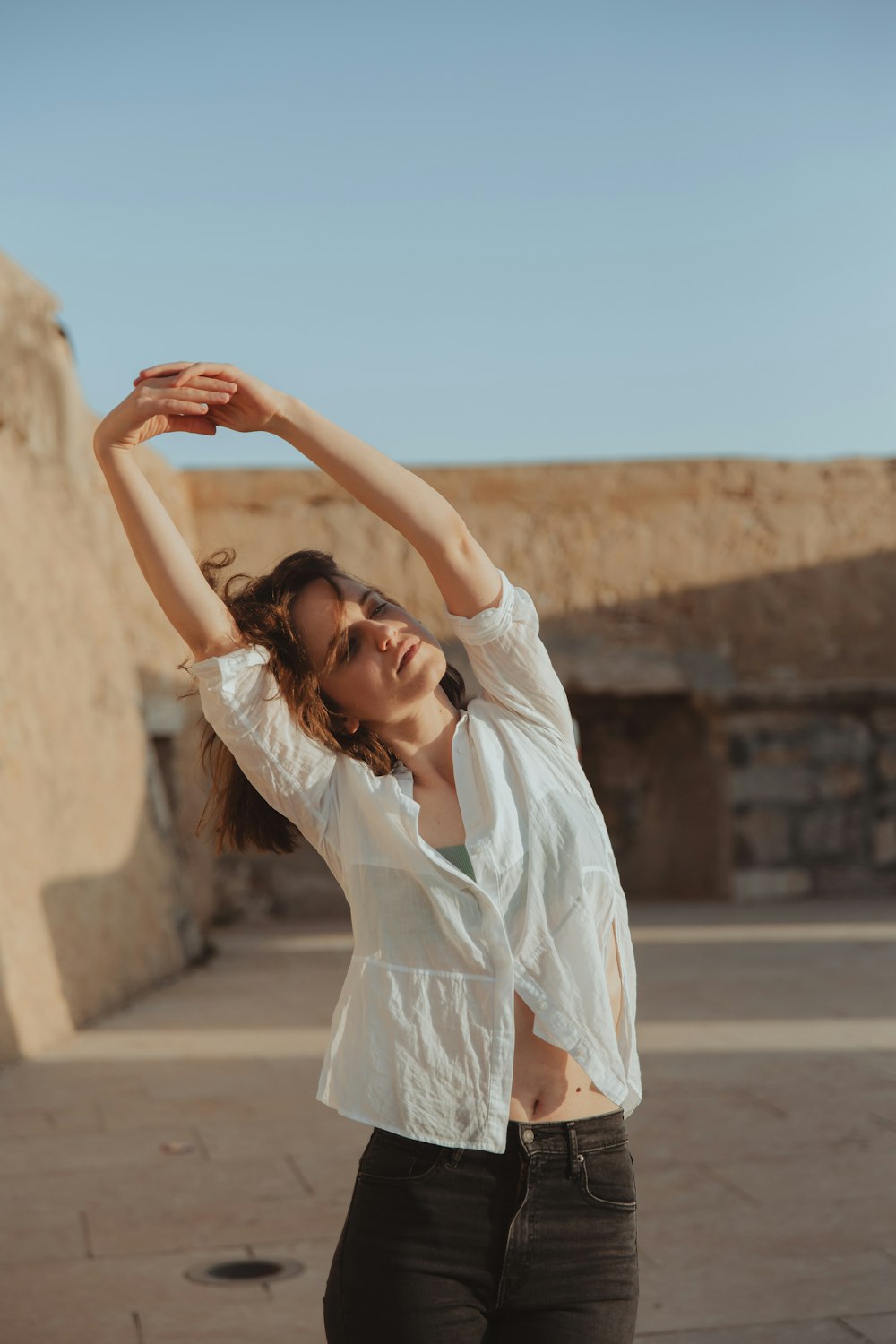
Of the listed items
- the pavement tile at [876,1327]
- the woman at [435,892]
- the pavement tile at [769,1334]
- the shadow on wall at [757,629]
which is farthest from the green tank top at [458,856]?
the shadow on wall at [757,629]

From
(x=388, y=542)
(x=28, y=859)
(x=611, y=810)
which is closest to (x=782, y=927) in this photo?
(x=611, y=810)

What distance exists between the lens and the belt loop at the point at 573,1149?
4.97 ft

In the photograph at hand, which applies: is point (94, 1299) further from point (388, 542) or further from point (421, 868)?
point (388, 542)

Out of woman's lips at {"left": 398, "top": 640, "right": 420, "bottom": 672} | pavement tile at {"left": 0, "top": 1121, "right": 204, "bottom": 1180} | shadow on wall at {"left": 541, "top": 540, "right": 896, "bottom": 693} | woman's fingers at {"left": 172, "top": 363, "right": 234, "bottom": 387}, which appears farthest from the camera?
shadow on wall at {"left": 541, "top": 540, "right": 896, "bottom": 693}

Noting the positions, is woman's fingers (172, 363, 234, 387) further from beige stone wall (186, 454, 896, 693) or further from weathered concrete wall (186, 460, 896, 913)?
beige stone wall (186, 454, 896, 693)

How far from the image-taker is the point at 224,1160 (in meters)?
4.24

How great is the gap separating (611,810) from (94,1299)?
9.70 meters

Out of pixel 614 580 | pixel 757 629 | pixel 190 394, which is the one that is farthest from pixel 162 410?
pixel 757 629

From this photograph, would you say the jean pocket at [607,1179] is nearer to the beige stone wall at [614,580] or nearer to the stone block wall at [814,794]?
the beige stone wall at [614,580]

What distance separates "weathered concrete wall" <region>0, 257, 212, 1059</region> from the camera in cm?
644

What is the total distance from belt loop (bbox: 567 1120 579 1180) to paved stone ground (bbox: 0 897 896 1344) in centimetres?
163

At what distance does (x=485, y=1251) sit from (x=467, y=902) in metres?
0.37

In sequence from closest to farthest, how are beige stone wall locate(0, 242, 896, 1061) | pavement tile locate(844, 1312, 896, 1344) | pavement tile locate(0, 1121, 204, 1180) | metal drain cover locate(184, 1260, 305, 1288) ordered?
pavement tile locate(844, 1312, 896, 1344) < metal drain cover locate(184, 1260, 305, 1288) < pavement tile locate(0, 1121, 204, 1180) < beige stone wall locate(0, 242, 896, 1061)

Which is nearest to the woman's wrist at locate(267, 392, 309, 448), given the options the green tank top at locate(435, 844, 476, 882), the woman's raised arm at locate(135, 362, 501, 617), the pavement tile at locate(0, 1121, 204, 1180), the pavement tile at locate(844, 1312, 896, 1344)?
the woman's raised arm at locate(135, 362, 501, 617)
